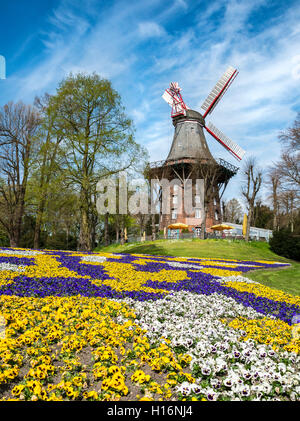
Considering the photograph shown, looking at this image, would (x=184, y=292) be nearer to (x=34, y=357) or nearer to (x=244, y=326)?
(x=244, y=326)

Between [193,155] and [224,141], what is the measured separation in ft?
30.7

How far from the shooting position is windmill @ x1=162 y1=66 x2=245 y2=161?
53.5m

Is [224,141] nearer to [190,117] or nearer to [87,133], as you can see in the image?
[190,117]

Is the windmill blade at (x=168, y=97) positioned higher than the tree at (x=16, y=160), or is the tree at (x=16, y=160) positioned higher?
the windmill blade at (x=168, y=97)

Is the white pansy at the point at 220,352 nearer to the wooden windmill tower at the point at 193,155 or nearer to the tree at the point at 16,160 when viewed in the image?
the tree at the point at 16,160

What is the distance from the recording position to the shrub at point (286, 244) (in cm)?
3238

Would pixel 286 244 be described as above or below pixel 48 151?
below

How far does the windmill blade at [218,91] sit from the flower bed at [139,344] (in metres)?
51.8

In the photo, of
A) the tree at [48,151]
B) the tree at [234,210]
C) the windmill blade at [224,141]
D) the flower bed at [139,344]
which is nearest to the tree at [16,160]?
the tree at [48,151]

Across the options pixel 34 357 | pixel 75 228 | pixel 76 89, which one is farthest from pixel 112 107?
pixel 75 228

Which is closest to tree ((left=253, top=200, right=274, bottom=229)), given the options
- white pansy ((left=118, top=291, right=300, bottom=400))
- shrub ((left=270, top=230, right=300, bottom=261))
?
shrub ((left=270, top=230, right=300, bottom=261))

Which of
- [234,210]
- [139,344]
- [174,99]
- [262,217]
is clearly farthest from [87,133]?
[234,210]

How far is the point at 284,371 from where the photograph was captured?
3873 millimetres

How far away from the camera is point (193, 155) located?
4881 centimetres
